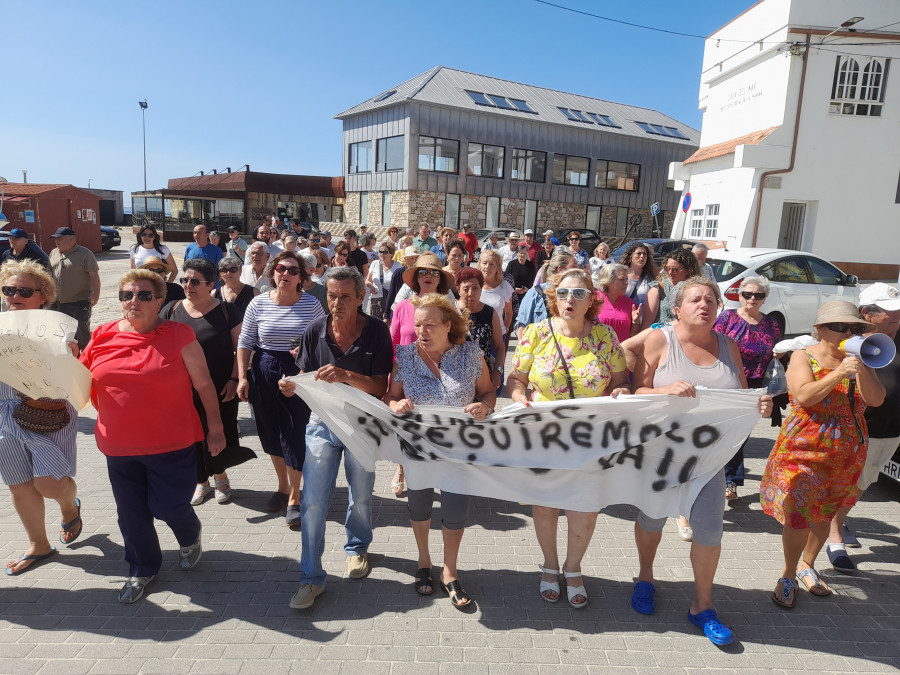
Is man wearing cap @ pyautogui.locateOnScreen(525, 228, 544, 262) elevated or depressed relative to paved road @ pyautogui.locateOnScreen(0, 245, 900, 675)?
elevated

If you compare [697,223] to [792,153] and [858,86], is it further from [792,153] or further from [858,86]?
[858,86]

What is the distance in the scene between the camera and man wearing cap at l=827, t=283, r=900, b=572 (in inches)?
147

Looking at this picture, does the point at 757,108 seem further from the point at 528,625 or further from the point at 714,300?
the point at 528,625

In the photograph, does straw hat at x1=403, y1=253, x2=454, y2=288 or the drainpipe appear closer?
straw hat at x1=403, y1=253, x2=454, y2=288

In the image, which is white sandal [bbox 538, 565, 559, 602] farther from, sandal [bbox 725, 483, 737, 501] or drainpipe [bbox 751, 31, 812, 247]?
drainpipe [bbox 751, 31, 812, 247]

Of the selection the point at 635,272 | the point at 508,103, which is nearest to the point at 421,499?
the point at 635,272

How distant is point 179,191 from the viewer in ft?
128

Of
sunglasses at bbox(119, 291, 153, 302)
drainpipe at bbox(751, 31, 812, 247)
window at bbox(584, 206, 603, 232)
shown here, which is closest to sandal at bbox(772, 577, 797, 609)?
sunglasses at bbox(119, 291, 153, 302)

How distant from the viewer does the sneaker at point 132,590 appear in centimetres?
342

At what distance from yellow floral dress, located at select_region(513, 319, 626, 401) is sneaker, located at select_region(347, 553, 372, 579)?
153 centimetres

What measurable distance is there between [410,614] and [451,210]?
30.5 metres

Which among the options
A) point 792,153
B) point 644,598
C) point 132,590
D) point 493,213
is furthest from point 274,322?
point 493,213

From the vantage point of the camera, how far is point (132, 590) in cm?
345

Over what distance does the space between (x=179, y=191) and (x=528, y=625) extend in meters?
41.8
